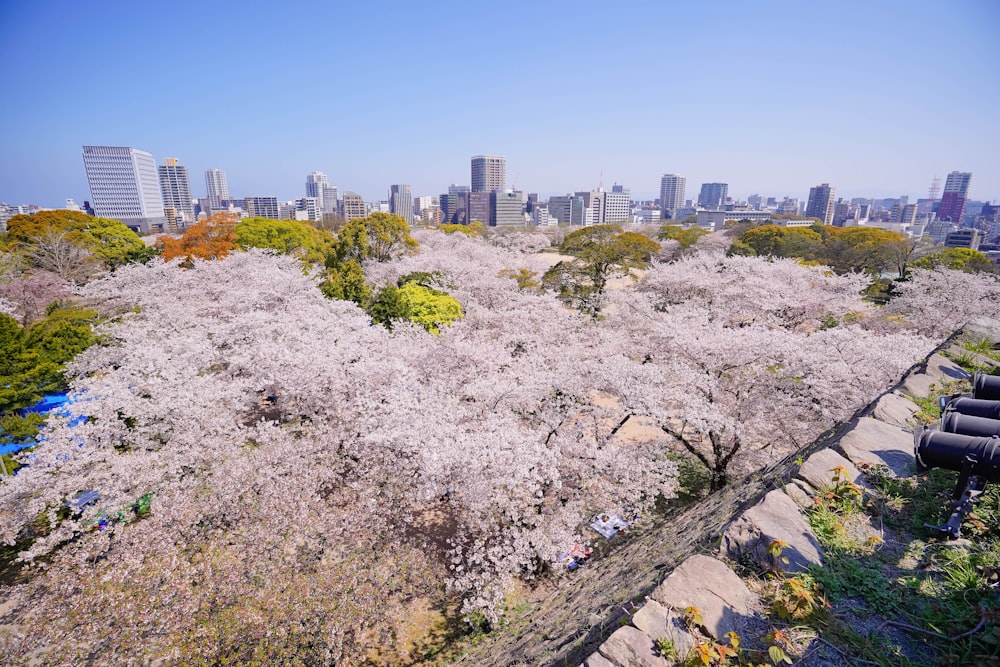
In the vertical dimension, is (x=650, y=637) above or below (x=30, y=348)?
above

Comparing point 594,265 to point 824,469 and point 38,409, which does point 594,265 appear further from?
point 38,409

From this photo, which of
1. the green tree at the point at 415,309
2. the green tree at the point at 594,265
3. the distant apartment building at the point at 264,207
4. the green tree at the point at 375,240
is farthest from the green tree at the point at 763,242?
the distant apartment building at the point at 264,207

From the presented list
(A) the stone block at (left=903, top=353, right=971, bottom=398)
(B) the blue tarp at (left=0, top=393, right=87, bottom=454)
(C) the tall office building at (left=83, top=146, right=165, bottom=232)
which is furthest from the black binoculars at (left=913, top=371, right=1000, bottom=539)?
(C) the tall office building at (left=83, top=146, right=165, bottom=232)

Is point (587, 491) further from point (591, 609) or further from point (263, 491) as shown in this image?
point (263, 491)

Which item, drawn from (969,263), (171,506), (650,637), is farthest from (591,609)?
(969,263)

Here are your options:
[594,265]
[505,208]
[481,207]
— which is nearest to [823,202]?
[505,208]

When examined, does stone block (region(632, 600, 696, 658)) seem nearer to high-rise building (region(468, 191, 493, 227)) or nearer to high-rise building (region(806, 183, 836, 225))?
high-rise building (region(468, 191, 493, 227))

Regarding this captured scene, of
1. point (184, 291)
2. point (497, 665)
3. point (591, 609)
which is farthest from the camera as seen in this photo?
point (184, 291)

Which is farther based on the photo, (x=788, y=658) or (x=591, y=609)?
(x=591, y=609)
